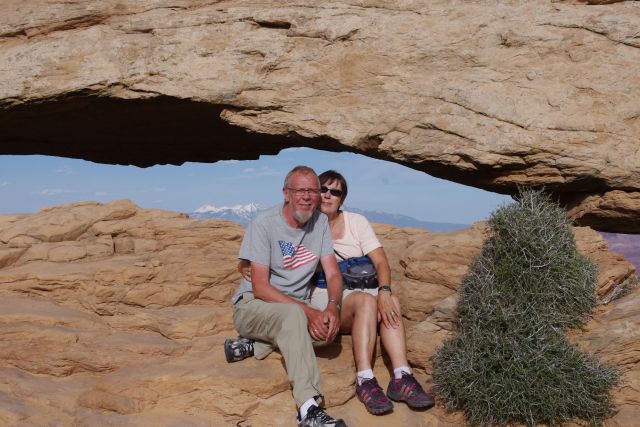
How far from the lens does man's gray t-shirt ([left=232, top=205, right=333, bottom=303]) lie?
728 centimetres

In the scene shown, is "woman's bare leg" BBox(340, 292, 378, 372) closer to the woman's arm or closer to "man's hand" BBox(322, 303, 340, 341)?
the woman's arm

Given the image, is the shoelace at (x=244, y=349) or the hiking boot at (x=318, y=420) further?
the shoelace at (x=244, y=349)

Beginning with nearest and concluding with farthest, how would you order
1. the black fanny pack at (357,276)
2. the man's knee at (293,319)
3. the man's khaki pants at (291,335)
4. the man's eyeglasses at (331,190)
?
the man's khaki pants at (291,335) < the man's knee at (293,319) < the black fanny pack at (357,276) < the man's eyeglasses at (331,190)

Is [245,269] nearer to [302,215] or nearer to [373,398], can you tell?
[302,215]

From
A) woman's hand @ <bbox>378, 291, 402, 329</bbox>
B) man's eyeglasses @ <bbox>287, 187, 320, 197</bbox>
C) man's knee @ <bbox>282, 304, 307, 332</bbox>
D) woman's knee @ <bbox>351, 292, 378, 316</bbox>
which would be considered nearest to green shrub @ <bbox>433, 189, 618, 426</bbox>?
woman's hand @ <bbox>378, 291, 402, 329</bbox>

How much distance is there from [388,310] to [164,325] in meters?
3.15

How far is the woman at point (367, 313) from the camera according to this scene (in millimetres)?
7027

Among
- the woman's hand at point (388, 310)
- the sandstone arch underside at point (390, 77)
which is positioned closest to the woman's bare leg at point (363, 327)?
the woman's hand at point (388, 310)

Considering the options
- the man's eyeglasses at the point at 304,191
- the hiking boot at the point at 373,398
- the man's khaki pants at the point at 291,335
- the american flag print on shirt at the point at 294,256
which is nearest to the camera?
the man's khaki pants at the point at 291,335

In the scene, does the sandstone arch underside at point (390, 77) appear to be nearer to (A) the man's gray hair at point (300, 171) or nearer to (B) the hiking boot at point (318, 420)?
(A) the man's gray hair at point (300, 171)

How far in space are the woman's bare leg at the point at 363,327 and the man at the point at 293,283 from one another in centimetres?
23

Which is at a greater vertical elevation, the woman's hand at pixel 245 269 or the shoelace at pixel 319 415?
the woman's hand at pixel 245 269

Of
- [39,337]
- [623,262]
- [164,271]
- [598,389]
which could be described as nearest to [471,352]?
[598,389]

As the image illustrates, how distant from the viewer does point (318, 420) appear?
6.43m
